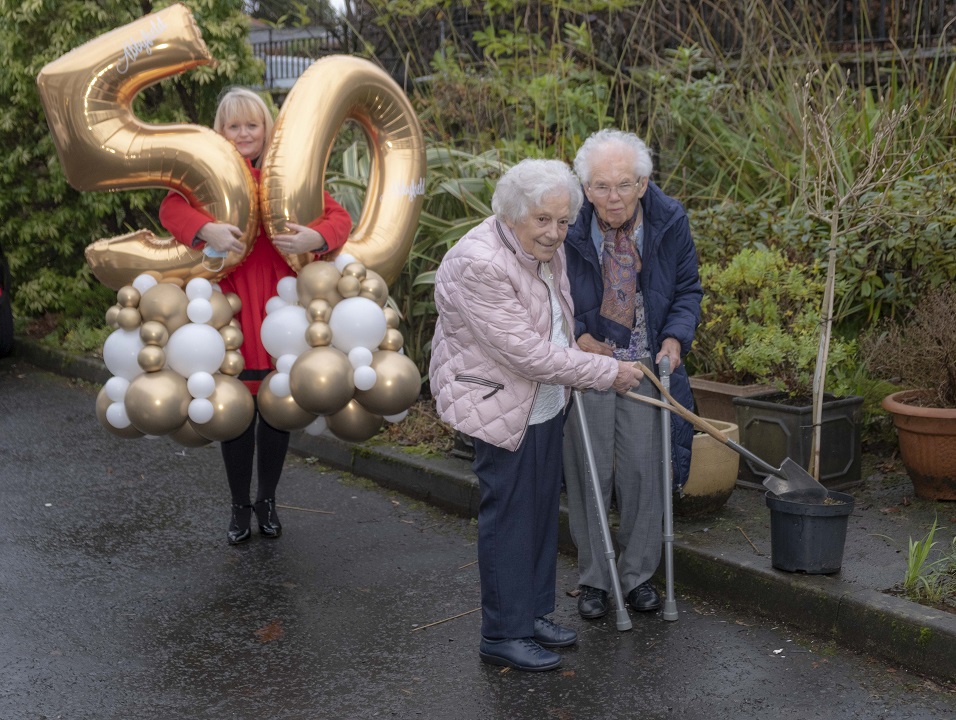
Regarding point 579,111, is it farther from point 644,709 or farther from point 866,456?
point 644,709

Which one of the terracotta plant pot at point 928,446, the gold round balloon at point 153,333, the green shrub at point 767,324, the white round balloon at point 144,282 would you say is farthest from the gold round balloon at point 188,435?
the terracotta plant pot at point 928,446

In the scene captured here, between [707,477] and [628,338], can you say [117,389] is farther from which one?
[707,477]

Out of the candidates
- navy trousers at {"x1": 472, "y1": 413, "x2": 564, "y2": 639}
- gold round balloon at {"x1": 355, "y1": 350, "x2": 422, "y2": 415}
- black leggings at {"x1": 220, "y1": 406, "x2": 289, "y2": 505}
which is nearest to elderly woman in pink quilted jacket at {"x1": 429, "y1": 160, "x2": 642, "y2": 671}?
navy trousers at {"x1": 472, "y1": 413, "x2": 564, "y2": 639}

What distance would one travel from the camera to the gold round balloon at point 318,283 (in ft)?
16.2

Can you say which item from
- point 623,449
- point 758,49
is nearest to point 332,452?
point 623,449

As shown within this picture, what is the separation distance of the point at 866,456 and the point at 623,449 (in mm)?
2457

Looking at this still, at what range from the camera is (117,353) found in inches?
191

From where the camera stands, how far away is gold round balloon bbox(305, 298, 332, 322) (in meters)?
4.88

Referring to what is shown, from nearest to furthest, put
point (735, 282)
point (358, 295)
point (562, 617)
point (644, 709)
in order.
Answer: point (644, 709)
point (562, 617)
point (358, 295)
point (735, 282)

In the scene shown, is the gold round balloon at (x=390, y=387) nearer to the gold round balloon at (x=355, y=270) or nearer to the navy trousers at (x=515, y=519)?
the gold round balloon at (x=355, y=270)

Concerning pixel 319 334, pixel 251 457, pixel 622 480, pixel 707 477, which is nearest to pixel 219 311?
pixel 319 334

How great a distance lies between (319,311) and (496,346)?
1236mm

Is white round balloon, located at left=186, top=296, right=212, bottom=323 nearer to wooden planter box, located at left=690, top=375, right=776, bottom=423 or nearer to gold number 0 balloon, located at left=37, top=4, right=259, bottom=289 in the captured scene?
gold number 0 balloon, located at left=37, top=4, right=259, bottom=289

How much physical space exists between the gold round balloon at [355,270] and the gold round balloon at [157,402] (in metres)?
0.84
